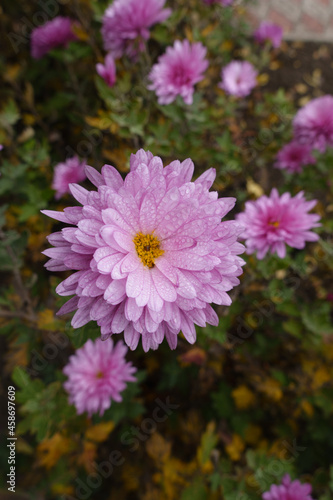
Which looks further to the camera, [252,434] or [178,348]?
[252,434]

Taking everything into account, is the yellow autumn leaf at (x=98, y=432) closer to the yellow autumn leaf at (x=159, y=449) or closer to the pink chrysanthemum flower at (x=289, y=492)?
the yellow autumn leaf at (x=159, y=449)

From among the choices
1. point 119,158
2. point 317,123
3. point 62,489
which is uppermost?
point 317,123

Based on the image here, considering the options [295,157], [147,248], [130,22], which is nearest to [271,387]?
[295,157]

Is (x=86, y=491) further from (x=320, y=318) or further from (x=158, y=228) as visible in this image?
(x=158, y=228)

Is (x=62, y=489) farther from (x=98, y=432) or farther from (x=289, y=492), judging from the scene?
(x=289, y=492)
